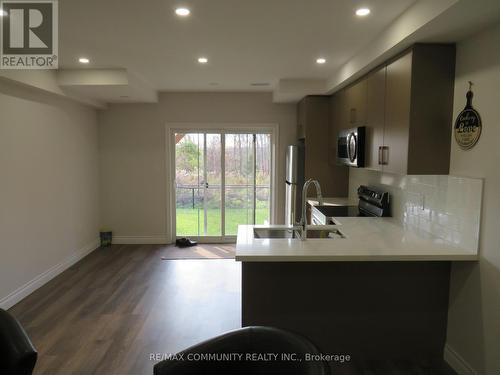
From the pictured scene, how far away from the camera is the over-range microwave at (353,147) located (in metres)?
3.27

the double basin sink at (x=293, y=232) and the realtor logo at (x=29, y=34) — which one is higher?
the realtor logo at (x=29, y=34)

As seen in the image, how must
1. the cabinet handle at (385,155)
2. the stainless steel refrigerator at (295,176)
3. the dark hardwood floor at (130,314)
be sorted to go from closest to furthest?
the dark hardwood floor at (130,314)
the cabinet handle at (385,155)
the stainless steel refrigerator at (295,176)

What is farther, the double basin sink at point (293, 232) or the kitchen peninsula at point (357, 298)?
the double basin sink at point (293, 232)

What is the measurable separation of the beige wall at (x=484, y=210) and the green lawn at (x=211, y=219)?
12.2ft

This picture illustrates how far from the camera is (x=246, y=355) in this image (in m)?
1.49

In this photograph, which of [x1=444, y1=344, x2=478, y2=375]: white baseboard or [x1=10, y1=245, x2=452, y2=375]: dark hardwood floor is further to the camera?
[x1=10, y1=245, x2=452, y2=375]: dark hardwood floor

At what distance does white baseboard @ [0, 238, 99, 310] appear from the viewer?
3.38 m

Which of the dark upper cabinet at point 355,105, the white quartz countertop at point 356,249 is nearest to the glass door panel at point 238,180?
the dark upper cabinet at point 355,105

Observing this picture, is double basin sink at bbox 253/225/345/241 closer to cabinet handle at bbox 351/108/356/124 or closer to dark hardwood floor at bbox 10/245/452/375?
dark hardwood floor at bbox 10/245/452/375

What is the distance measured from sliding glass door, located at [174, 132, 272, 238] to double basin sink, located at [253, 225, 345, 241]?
9.32ft

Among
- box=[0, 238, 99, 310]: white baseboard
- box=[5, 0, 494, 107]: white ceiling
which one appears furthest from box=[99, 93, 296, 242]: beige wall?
box=[5, 0, 494, 107]: white ceiling

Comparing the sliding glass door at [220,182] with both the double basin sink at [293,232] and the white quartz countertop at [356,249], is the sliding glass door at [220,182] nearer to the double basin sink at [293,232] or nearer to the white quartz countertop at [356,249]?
the double basin sink at [293,232]

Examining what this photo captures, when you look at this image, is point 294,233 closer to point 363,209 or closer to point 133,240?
point 363,209

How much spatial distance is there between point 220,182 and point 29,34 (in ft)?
11.3
